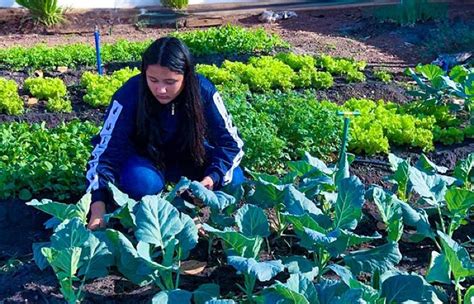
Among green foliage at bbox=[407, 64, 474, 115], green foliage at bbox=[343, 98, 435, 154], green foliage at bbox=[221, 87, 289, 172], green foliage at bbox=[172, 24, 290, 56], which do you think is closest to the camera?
green foliage at bbox=[221, 87, 289, 172]

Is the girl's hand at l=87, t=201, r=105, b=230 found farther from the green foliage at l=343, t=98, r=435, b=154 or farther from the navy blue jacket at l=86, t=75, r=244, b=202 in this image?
the green foliage at l=343, t=98, r=435, b=154

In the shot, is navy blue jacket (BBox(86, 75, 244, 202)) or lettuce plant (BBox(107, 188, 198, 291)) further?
navy blue jacket (BBox(86, 75, 244, 202))

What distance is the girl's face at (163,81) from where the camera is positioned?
4.12 metres

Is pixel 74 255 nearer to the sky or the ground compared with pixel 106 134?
nearer to the ground

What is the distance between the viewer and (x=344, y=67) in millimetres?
7750

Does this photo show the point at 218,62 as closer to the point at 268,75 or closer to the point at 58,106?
the point at 268,75

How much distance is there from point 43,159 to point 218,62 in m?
3.49

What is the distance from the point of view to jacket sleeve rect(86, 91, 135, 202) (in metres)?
4.30

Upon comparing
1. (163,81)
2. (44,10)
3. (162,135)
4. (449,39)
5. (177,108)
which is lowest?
(449,39)

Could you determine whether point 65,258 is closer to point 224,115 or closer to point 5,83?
point 224,115

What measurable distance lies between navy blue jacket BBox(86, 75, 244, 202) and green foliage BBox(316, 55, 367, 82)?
10.7ft

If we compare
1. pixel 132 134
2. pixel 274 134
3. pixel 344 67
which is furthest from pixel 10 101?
pixel 344 67

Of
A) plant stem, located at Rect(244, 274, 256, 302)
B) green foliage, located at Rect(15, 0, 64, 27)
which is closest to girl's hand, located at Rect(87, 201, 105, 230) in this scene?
plant stem, located at Rect(244, 274, 256, 302)

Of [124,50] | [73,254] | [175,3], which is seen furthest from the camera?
[175,3]
